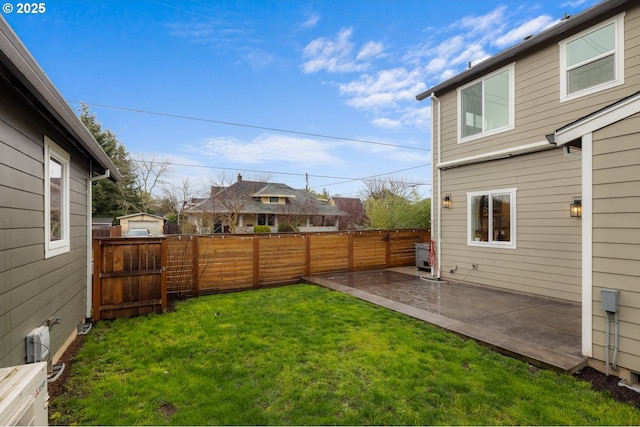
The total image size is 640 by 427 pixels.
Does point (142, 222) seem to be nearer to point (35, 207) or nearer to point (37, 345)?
point (35, 207)

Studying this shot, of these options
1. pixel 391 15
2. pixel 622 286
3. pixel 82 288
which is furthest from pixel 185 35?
pixel 622 286

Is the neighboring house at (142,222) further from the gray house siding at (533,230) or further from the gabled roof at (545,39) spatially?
the gabled roof at (545,39)

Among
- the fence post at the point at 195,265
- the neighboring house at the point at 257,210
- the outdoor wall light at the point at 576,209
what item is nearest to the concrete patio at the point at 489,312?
the outdoor wall light at the point at 576,209

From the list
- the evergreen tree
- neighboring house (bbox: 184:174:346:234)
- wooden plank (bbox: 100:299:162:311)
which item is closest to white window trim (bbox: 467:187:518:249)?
wooden plank (bbox: 100:299:162:311)

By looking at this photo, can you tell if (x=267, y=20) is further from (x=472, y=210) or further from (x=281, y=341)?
(x=281, y=341)

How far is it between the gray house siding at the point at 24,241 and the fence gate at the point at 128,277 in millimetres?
1177

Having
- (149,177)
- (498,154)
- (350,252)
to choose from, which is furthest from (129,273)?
(149,177)

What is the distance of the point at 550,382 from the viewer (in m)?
2.96

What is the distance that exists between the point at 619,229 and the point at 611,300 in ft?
2.27

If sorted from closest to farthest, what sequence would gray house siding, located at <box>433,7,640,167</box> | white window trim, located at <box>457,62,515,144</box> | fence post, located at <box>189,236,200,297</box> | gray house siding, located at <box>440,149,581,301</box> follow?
gray house siding, located at <box>433,7,640,167</box>
gray house siding, located at <box>440,149,581,301</box>
white window trim, located at <box>457,62,515,144</box>
fence post, located at <box>189,236,200,297</box>

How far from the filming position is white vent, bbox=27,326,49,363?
278cm

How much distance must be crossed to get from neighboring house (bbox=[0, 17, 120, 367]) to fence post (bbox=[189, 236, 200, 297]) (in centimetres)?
231

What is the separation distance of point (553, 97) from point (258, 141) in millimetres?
19622

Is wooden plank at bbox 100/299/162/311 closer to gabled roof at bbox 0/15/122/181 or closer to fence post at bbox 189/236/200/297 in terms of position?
fence post at bbox 189/236/200/297
